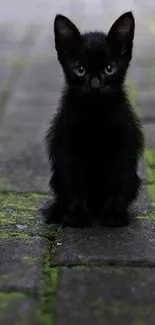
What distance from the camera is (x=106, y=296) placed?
204 cm

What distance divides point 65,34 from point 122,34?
23 cm

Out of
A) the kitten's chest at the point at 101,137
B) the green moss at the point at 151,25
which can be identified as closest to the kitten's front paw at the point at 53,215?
the kitten's chest at the point at 101,137

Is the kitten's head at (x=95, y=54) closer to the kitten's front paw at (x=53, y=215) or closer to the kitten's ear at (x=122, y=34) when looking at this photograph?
the kitten's ear at (x=122, y=34)

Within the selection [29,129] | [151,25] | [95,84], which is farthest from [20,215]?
[151,25]

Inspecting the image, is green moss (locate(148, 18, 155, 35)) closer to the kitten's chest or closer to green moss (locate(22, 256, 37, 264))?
the kitten's chest

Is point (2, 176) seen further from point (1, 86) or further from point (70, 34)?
point (1, 86)

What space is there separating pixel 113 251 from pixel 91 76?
0.67 metres

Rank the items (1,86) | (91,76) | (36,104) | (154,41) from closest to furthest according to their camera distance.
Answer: (91,76) < (36,104) < (1,86) < (154,41)

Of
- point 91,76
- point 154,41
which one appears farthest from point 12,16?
point 91,76

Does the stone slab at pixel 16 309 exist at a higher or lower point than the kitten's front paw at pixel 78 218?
lower

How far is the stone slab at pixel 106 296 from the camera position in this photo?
75.0 inches

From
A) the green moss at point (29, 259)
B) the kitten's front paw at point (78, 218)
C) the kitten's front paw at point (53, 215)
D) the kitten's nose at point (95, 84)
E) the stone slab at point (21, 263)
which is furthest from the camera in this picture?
the kitten's front paw at point (53, 215)

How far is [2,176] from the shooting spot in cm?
338

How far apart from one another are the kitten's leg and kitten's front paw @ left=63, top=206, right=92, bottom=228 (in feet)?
0.23
